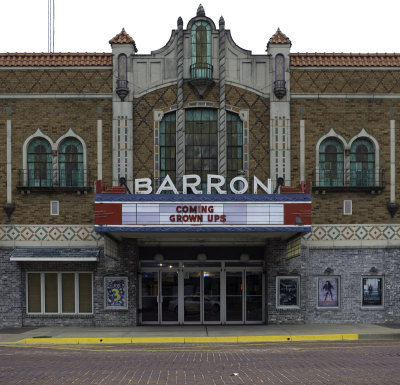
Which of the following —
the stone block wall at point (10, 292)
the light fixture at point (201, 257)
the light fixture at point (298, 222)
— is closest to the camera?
the light fixture at point (298, 222)

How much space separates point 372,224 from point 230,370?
453 inches

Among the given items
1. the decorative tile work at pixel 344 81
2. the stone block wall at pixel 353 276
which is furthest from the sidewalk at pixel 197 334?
the decorative tile work at pixel 344 81

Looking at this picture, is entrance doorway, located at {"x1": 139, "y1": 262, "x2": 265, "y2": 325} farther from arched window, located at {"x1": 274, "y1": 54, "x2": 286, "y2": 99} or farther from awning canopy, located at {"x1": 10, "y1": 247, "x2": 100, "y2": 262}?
arched window, located at {"x1": 274, "y1": 54, "x2": 286, "y2": 99}

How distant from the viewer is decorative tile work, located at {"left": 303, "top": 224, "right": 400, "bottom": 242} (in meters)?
23.1

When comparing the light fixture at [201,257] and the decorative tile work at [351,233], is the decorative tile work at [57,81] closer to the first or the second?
the light fixture at [201,257]

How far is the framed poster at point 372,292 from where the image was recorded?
2320cm

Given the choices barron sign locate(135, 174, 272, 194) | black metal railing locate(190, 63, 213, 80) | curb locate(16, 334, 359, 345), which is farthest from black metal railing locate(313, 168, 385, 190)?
curb locate(16, 334, 359, 345)

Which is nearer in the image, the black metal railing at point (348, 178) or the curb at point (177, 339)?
the curb at point (177, 339)

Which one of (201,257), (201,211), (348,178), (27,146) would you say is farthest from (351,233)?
(27,146)

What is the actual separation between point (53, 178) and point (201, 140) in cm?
602

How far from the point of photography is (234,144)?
23.3 m

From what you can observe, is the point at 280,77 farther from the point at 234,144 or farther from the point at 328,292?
the point at 328,292

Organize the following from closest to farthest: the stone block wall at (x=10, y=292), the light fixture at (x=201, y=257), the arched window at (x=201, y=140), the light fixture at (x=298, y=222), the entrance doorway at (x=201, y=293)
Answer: the light fixture at (x=298, y=222) → the stone block wall at (x=10, y=292) → the arched window at (x=201, y=140) → the light fixture at (x=201, y=257) → the entrance doorway at (x=201, y=293)

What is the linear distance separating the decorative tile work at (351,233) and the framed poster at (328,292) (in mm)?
1612
